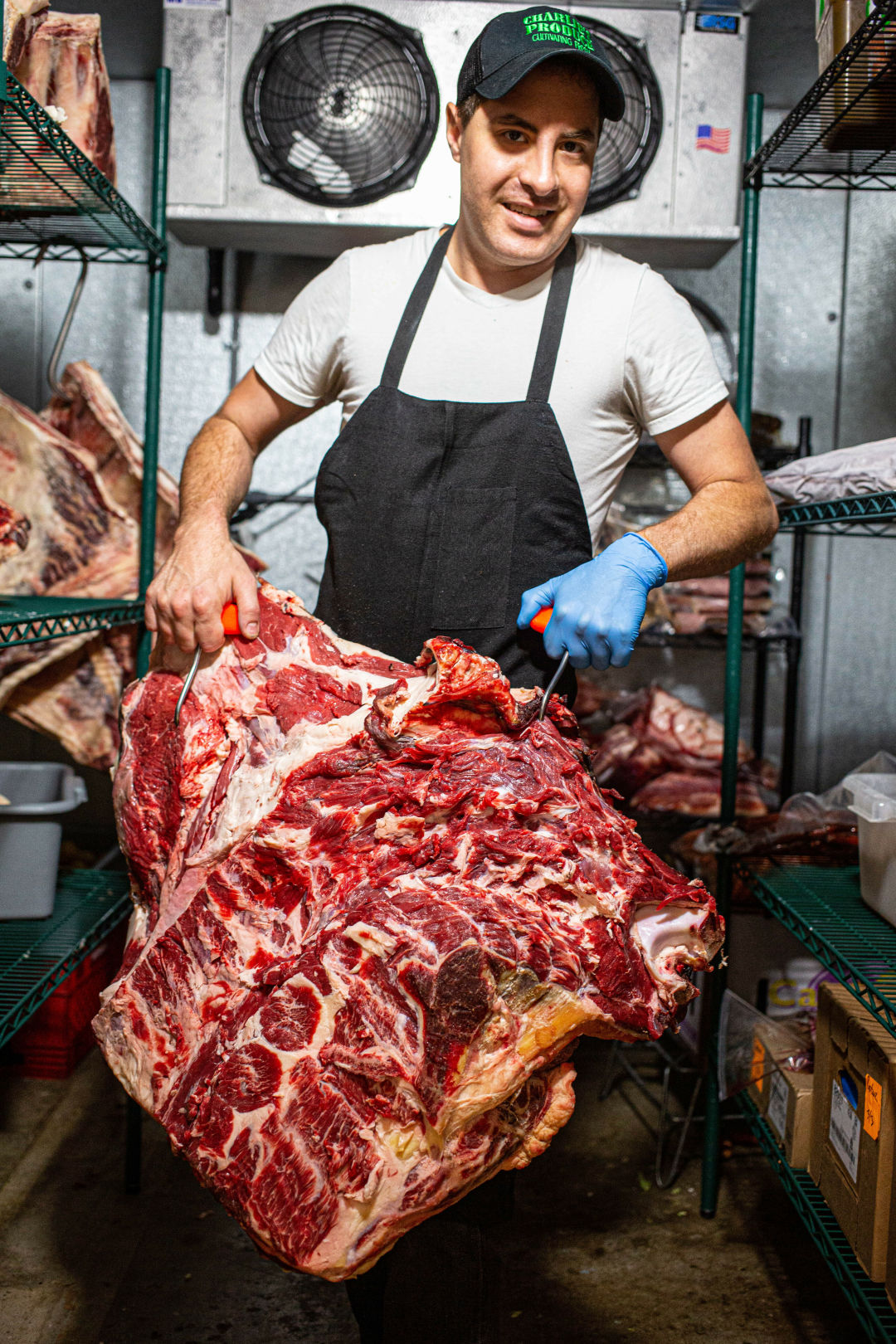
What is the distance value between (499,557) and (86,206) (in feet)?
4.27

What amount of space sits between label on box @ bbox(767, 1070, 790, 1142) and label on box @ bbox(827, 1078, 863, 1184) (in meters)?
0.20

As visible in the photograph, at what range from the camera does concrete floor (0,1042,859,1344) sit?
7.09 ft

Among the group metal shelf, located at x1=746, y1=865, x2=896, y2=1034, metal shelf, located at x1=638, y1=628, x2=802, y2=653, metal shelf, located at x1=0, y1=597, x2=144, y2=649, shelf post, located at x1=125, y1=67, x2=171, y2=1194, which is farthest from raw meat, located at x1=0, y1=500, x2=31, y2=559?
metal shelf, located at x1=638, y1=628, x2=802, y2=653

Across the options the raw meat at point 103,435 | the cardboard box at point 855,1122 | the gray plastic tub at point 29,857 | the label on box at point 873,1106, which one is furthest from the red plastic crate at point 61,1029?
the label on box at point 873,1106

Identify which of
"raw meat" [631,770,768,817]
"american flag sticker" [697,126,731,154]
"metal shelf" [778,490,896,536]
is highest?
"american flag sticker" [697,126,731,154]

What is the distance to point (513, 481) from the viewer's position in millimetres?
1896

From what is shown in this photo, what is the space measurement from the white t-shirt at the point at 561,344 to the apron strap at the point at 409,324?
0.01 meters

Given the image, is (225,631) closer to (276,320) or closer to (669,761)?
(669,761)

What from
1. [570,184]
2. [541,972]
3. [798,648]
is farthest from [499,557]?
[798,648]

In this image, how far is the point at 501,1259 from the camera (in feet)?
6.84

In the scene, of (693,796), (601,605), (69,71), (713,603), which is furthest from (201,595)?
(713,603)

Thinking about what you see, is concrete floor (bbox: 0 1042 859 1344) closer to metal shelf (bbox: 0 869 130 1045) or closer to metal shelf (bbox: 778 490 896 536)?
metal shelf (bbox: 0 869 130 1045)

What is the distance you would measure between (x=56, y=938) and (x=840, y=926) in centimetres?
171

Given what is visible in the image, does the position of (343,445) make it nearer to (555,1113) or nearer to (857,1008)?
(555,1113)
